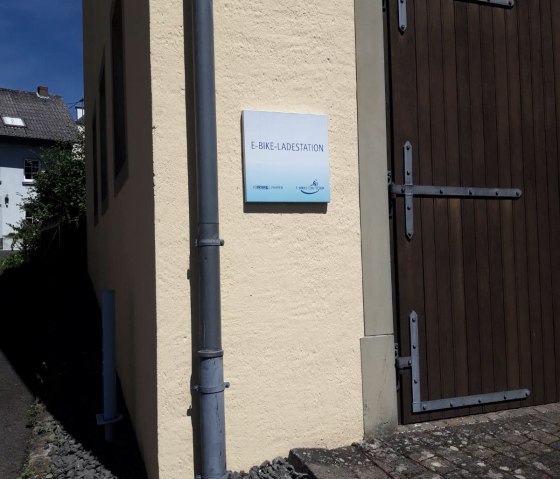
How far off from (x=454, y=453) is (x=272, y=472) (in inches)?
40.7

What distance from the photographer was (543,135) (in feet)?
13.6

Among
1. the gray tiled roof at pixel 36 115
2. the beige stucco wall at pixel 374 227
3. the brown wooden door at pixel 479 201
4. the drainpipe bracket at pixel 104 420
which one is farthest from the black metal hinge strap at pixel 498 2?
the gray tiled roof at pixel 36 115

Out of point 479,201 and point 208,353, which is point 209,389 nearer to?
point 208,353

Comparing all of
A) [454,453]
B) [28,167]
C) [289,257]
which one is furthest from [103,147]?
[28,167]

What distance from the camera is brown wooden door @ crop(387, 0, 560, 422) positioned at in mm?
3709

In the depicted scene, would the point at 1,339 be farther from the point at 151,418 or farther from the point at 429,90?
the point at 429,90

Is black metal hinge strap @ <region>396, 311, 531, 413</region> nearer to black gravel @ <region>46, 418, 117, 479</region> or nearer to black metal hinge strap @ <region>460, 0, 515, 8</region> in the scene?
black gravel @ <region>46, 418, 117, 479</region>

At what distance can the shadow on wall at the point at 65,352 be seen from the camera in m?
3.76

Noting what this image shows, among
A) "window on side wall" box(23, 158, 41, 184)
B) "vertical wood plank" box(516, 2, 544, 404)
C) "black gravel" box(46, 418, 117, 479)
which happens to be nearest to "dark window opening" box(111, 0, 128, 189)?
"black gravel" box(46, 418, 117, 479)

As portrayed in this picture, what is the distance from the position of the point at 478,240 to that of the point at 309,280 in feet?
4.40

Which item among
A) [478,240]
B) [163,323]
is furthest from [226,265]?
[478,240]

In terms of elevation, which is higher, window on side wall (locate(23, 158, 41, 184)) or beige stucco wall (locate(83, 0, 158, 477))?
window on side wall (locate(23, 158, 41, 184))

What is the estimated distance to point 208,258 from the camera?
2.94 metres

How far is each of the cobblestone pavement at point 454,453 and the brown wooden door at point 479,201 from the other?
0.22m
